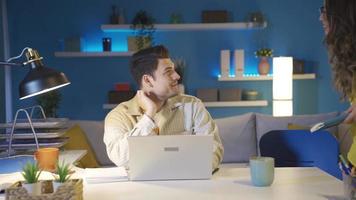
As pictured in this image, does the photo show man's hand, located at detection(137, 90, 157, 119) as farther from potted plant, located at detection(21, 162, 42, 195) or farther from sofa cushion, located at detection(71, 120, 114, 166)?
sofa cushion, located at detection(71, 120, 114, 166)

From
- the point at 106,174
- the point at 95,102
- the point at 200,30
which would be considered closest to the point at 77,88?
the point at 95,102

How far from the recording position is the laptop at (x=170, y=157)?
1582mm

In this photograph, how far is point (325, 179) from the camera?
1.66 meters

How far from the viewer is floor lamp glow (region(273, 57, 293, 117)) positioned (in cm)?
452

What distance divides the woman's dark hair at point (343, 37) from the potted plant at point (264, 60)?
319 cm

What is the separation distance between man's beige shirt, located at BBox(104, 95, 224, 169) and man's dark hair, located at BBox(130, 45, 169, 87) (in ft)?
0.51

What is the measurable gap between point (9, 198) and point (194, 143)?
631mm

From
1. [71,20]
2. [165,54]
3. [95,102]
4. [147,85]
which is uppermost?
[71,20]

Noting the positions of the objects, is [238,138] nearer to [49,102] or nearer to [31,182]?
[49,102]

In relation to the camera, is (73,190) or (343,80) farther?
(343,80)

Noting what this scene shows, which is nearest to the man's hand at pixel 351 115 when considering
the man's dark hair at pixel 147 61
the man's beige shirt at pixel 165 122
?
the man's beige shirt at pixel 165 122

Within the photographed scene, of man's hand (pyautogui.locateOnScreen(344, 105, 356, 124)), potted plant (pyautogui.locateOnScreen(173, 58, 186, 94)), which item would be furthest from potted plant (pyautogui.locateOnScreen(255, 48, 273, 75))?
man's hand (pyautogui.locateOnScreen(344, 105, 356, 124))

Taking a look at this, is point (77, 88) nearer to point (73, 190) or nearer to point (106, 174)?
point (106, 174)

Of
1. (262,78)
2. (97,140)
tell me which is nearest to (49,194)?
(97,140)
